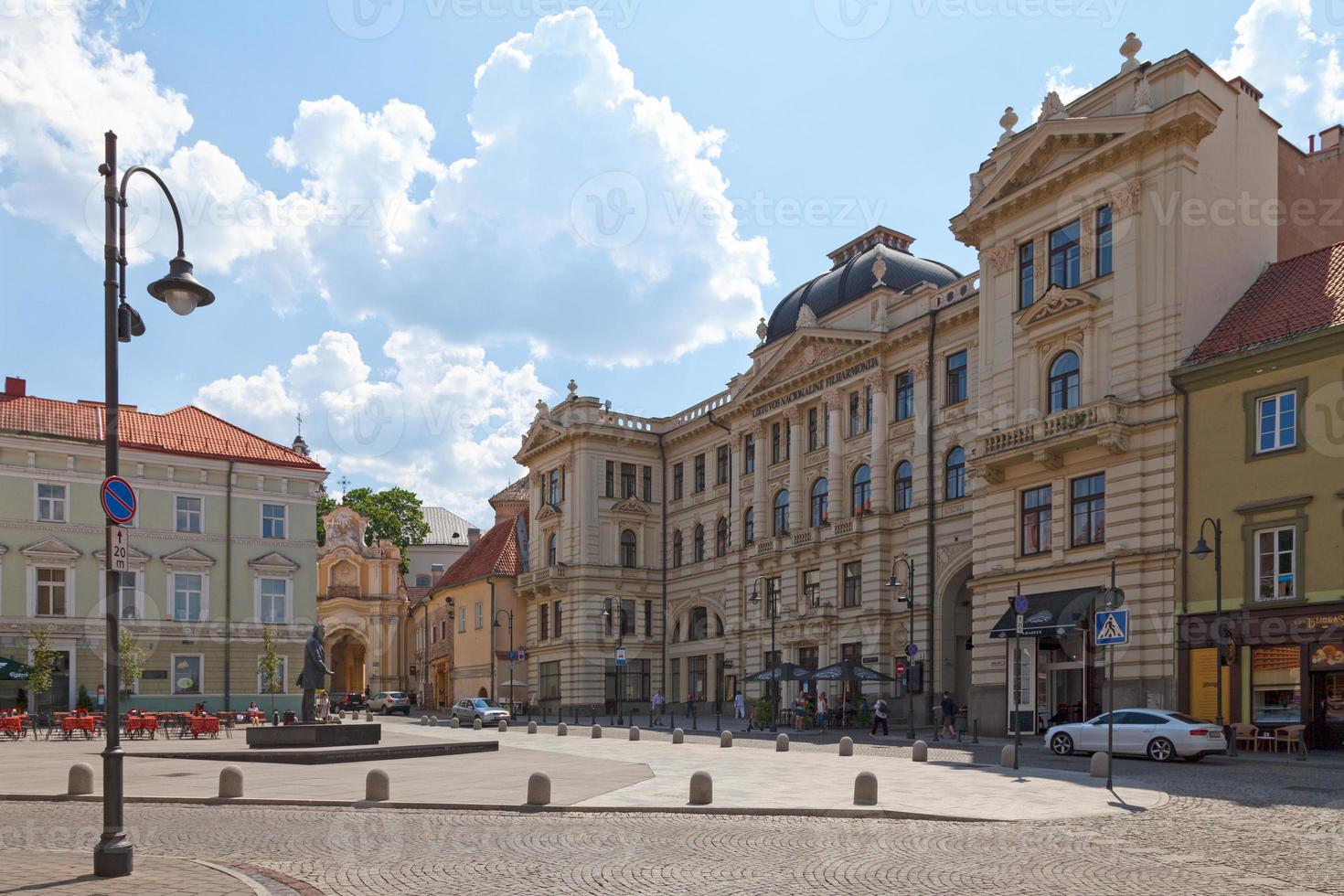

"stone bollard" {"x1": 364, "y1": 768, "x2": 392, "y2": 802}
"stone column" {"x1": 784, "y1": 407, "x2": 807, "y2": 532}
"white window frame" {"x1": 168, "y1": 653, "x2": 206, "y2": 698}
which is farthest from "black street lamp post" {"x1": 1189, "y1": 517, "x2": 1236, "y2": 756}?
"white window frame" {"x1": 168, "y1": 653, "x2": 206, "y2": 698}

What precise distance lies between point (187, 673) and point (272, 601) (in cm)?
513

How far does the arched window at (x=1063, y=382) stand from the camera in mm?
37053

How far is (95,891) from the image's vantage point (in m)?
10.5

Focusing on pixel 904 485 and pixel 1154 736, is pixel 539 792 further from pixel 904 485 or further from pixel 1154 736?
pixel 904 485

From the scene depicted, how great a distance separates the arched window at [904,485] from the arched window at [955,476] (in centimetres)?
201

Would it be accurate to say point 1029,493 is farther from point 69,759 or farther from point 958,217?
point 69,759

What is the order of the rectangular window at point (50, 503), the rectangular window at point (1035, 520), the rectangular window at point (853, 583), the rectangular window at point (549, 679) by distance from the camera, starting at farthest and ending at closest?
the rectangular window at point (549, 679), the rectangular window at point (50, 503), the rectangular window at point (853, 583), the rectangular window at point (1035, 520)

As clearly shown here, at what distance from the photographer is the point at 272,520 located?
192 feet

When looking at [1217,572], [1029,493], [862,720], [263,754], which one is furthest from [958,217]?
[263,754]

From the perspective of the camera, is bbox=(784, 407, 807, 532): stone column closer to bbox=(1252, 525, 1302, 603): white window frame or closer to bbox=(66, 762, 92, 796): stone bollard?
bbox=(1252, 525, 1302, 603): white window frame

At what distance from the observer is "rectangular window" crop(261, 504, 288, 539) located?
5822 centimetres

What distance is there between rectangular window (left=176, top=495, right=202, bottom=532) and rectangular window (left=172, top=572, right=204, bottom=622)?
2.08 meters

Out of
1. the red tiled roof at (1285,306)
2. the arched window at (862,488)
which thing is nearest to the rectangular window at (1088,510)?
the red tiled roof at (1285,306)

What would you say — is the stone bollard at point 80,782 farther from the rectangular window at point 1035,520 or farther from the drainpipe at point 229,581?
the drainpipe at point 229,581
